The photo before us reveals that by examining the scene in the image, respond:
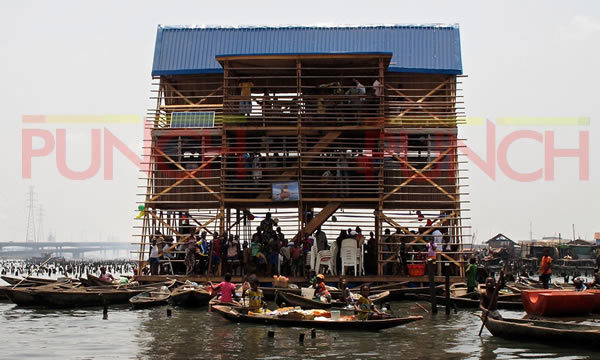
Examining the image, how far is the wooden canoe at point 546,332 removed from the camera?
698 inches

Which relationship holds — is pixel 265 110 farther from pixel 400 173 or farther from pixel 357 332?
pixel 357 332

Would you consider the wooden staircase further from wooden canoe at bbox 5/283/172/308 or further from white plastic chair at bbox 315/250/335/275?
wooden canoe at bbox 5/283/172/308

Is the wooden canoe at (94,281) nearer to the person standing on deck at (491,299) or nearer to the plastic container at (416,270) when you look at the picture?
the plastic container at (416,270)

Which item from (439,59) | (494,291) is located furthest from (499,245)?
(494,291)

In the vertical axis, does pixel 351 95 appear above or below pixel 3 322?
above

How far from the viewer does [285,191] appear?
3203 cm

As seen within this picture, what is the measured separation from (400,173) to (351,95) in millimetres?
3916

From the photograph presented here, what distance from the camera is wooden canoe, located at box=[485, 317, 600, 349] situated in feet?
58.1

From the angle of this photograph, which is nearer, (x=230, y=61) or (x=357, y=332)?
(x=357, y=332)

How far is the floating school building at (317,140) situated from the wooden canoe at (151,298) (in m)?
4.09

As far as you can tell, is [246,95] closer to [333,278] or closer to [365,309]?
[333,278]

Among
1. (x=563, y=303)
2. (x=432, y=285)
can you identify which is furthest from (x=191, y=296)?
(x=563, y=303)

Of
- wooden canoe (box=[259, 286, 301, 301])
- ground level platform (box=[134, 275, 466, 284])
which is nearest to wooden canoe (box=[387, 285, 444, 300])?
ground level platform (box=[134, 275, 466, 284])

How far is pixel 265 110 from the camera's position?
33.0 m
